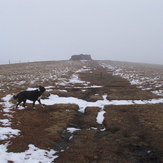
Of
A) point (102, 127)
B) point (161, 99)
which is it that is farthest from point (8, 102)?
point (161, 99)

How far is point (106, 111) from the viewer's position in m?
21.9

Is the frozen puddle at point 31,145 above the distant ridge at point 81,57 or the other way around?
the other way around

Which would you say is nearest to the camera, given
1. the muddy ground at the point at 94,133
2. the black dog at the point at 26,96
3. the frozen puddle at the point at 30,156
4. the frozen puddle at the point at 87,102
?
the frozen puddle at the point at 30,156

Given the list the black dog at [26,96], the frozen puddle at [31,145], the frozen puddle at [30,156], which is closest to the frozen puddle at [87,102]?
the frozen puddle at [31,145]

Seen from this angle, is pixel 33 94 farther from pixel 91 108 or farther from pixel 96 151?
pixel 96 151

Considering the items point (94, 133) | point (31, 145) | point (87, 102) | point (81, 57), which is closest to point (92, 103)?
point (87, 102)

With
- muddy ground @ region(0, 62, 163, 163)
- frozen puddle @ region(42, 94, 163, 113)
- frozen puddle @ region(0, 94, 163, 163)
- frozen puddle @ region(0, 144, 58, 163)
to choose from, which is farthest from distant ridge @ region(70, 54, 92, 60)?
frozen puddle @ region(0, 144, 58, 163)

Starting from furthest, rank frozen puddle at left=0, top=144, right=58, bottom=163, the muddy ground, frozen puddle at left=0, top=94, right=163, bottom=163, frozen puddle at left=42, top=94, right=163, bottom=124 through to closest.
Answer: frozen puddle at left=42, top=94, right=163, bottom=124, the muddy ground, frozen puddle at left=0, top=94, right=163, bottom=163, frozen puddle at left=0, top=144, right=58, bottom=163

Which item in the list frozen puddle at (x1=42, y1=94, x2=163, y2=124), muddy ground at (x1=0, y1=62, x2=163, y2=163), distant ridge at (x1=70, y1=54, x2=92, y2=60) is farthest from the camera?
distant ridge at (x1=70, y1=54, x2=92, y2=60)

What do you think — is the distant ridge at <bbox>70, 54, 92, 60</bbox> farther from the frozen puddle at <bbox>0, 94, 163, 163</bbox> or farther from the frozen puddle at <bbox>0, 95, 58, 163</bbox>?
the frozen puddle at <bbox>0, 95, 58, 163</bbox>

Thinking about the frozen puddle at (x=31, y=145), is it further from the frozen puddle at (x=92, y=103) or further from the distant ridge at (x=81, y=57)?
the distant ridge at (x=81, y=57)

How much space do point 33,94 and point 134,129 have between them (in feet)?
31.5

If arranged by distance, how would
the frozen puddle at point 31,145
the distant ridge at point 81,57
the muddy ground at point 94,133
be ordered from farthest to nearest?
the distant ridge at point 81,57 → the muddy ground at point 94,133 → the frozen puddle at point 31,145

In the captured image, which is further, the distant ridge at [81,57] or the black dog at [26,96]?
the distant ridge at [81,57]
